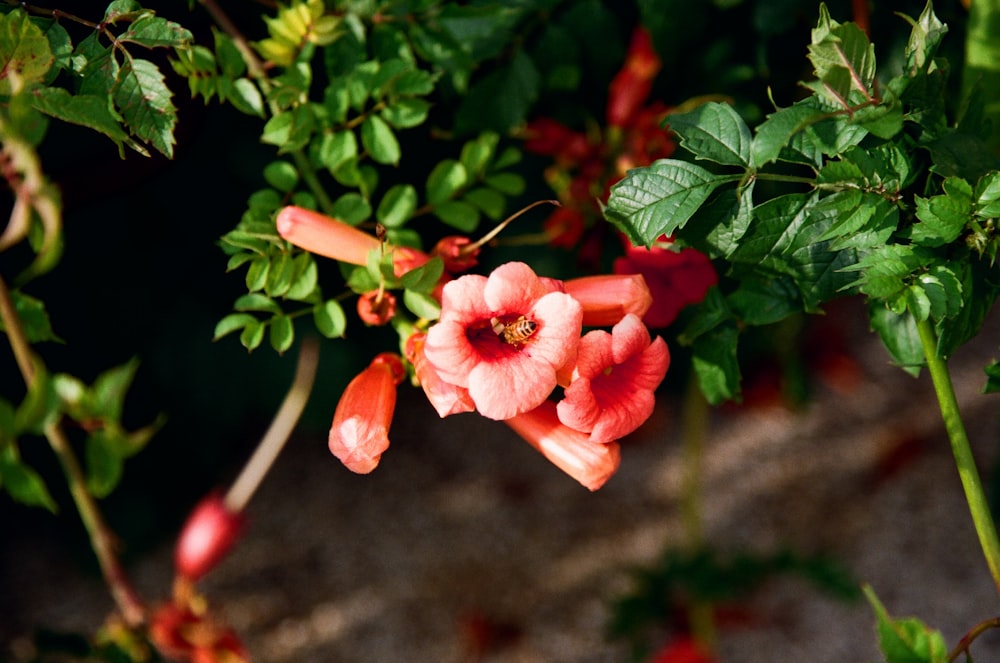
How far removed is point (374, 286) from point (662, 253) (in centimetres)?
24

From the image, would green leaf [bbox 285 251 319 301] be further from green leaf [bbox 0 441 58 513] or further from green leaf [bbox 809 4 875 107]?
green leaf [bbox 809 4 875 107]

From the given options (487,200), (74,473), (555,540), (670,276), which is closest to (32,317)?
(74,473)

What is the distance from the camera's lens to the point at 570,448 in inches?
23.3

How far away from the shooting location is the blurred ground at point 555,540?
4.31 feet

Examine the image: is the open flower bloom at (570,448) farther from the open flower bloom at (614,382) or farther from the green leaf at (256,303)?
the green leaf at (256,303)

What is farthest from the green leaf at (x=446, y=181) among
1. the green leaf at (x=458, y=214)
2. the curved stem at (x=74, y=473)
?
the curved stem at (x=74, y=473)

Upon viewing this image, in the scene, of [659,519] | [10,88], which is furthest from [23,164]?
[659,519]

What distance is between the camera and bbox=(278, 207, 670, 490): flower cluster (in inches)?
20.2

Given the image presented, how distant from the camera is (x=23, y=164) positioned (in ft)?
1.31

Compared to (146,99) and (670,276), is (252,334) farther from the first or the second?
(670,276)

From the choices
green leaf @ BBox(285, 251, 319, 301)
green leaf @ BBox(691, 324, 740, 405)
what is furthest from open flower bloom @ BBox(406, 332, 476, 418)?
green leaf @ BBox(691, 324, 740, 405)

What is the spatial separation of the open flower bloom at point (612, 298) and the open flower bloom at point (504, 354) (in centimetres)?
7

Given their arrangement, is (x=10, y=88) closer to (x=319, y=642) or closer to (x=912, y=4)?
(x=912, y=4)

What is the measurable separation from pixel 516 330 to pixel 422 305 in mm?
71
